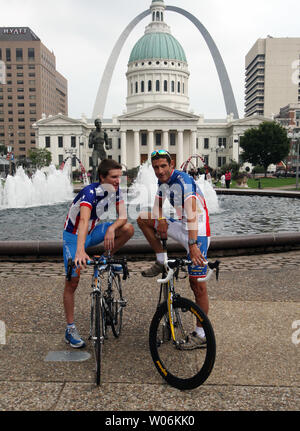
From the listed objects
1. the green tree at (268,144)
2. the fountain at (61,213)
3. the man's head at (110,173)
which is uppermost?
the green tree at (268,144)

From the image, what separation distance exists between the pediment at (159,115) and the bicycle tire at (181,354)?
9151 cm

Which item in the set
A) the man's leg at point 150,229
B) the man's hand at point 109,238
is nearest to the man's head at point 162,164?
the man's leg at point 150,229

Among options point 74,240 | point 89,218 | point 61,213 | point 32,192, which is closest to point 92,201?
point 89,218

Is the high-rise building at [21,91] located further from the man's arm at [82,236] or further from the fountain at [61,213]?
the man's arm at [82,236]

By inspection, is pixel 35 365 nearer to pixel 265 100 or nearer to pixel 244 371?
pixel 244 371

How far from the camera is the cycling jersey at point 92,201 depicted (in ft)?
12.5

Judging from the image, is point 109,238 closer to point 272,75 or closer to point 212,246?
point 212,246

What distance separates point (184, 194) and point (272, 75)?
162643mm

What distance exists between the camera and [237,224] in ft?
40.6

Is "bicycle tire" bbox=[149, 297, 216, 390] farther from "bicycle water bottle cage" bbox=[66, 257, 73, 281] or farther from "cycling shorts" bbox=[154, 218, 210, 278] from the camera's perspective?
"bicycle water bottle cage" bbox=[66, 257, 73, 281]

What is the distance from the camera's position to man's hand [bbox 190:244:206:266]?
3.65m
